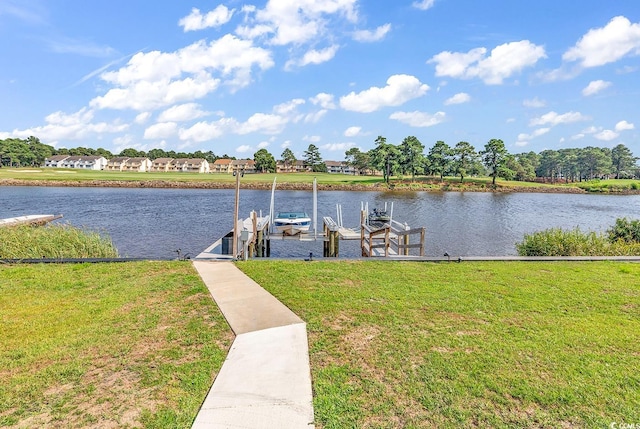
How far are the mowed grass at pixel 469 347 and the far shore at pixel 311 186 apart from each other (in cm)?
6978

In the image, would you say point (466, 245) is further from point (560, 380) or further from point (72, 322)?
point (72, 322)

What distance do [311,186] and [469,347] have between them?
7674 cm

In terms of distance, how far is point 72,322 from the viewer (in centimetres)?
655

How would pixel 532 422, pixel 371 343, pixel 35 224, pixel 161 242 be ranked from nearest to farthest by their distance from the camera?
pixel 532 422 → pixel 371 343 → pixel 161 242 → pixel 35 224

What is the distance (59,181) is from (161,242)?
69.4 m

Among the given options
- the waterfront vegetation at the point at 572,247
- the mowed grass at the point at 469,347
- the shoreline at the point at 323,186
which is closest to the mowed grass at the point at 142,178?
the shoreline at the point at 323,186

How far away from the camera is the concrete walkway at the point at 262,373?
396cm

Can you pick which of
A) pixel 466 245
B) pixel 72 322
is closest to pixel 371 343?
pixel 72 322

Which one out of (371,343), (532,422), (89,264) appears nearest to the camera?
(532,422)

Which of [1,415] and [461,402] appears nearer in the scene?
[1,415]

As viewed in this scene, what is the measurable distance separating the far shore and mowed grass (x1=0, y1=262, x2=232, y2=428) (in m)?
70.6

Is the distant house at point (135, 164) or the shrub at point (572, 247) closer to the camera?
the shrub at point (572, 247)

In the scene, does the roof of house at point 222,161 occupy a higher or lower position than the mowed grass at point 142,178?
higher

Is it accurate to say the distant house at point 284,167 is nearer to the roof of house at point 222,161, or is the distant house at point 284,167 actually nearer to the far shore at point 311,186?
the roof of house at point 222,161
